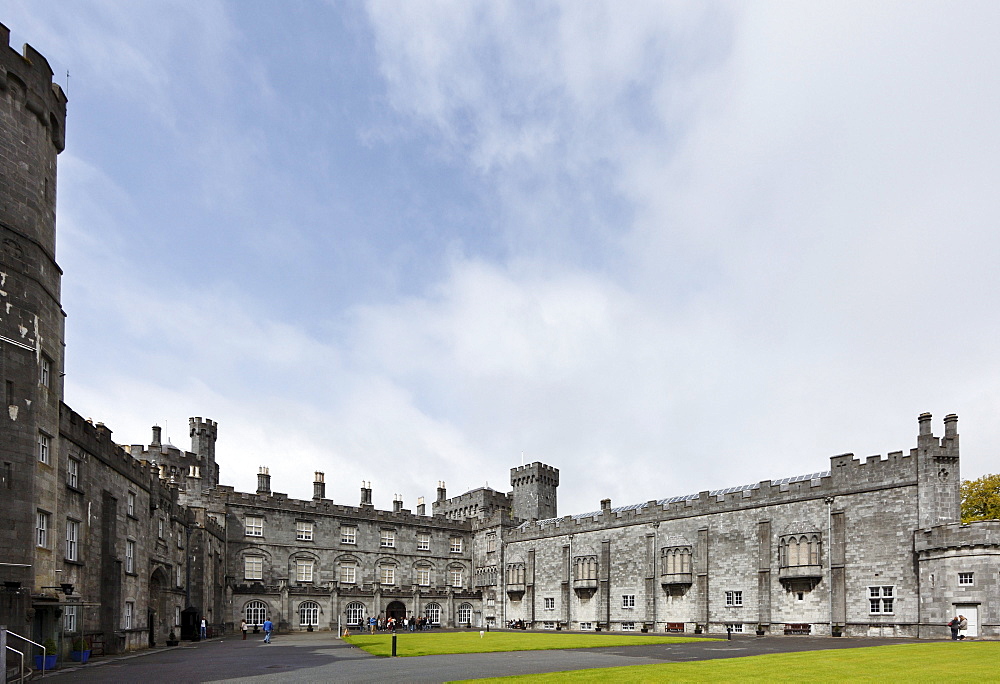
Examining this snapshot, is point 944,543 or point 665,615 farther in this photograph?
point 665,615

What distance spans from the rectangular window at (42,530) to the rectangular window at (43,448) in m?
1.74

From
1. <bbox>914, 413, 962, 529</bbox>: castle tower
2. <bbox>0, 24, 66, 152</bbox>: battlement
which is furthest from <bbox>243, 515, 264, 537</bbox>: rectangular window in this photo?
<bbox>914, 413, 962, 529</bbox>: castle tower

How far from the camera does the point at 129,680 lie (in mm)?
20672

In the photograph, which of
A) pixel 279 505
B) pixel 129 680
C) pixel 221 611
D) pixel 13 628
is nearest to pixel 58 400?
pixel 13 628

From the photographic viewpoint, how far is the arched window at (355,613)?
214 feet

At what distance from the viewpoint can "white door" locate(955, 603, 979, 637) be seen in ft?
123

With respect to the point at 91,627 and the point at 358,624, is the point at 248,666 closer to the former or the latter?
the point at 91,627

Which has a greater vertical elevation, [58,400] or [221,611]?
[58,400]

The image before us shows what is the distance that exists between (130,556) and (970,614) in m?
40.9

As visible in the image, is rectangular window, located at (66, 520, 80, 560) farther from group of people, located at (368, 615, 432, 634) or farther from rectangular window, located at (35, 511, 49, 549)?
group of people, located at (368, 615, 432, 634)

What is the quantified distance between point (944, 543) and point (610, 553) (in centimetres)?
2680

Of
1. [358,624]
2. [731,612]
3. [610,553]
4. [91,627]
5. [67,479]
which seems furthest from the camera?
[358,624]

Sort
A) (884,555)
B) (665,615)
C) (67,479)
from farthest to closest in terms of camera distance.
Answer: (665,615)
(884,555)
(67,479)

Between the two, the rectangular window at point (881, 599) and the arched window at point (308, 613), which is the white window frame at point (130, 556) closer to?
the arched window at point (308, 613)
